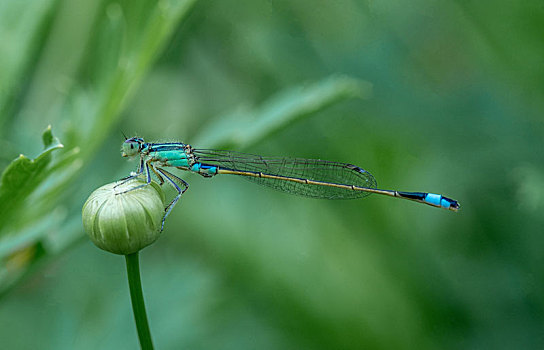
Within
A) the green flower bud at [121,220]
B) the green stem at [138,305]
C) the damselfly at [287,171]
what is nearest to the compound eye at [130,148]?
the damselfly at [287,171]

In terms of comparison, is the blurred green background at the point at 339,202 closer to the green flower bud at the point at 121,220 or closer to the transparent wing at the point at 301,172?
the transparent wing at the point at 301,172

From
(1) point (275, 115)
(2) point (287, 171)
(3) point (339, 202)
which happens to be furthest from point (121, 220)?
(3) point (339, 202)

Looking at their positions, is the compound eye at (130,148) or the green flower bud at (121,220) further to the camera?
the compound eye at (130,148)

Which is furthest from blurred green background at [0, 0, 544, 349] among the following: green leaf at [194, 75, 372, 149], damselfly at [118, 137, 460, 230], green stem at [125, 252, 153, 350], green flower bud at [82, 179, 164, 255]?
green stem at [125, 252, 153, 350]

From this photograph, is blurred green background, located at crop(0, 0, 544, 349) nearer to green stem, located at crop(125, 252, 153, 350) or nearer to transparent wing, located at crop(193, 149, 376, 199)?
transparent wing, located at crop(193, 149, 376, 199)

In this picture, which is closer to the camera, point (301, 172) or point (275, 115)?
point (275, 115)

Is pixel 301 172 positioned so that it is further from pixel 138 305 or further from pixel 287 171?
pixel 138 305

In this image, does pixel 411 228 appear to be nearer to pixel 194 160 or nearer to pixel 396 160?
pixel 396 160
